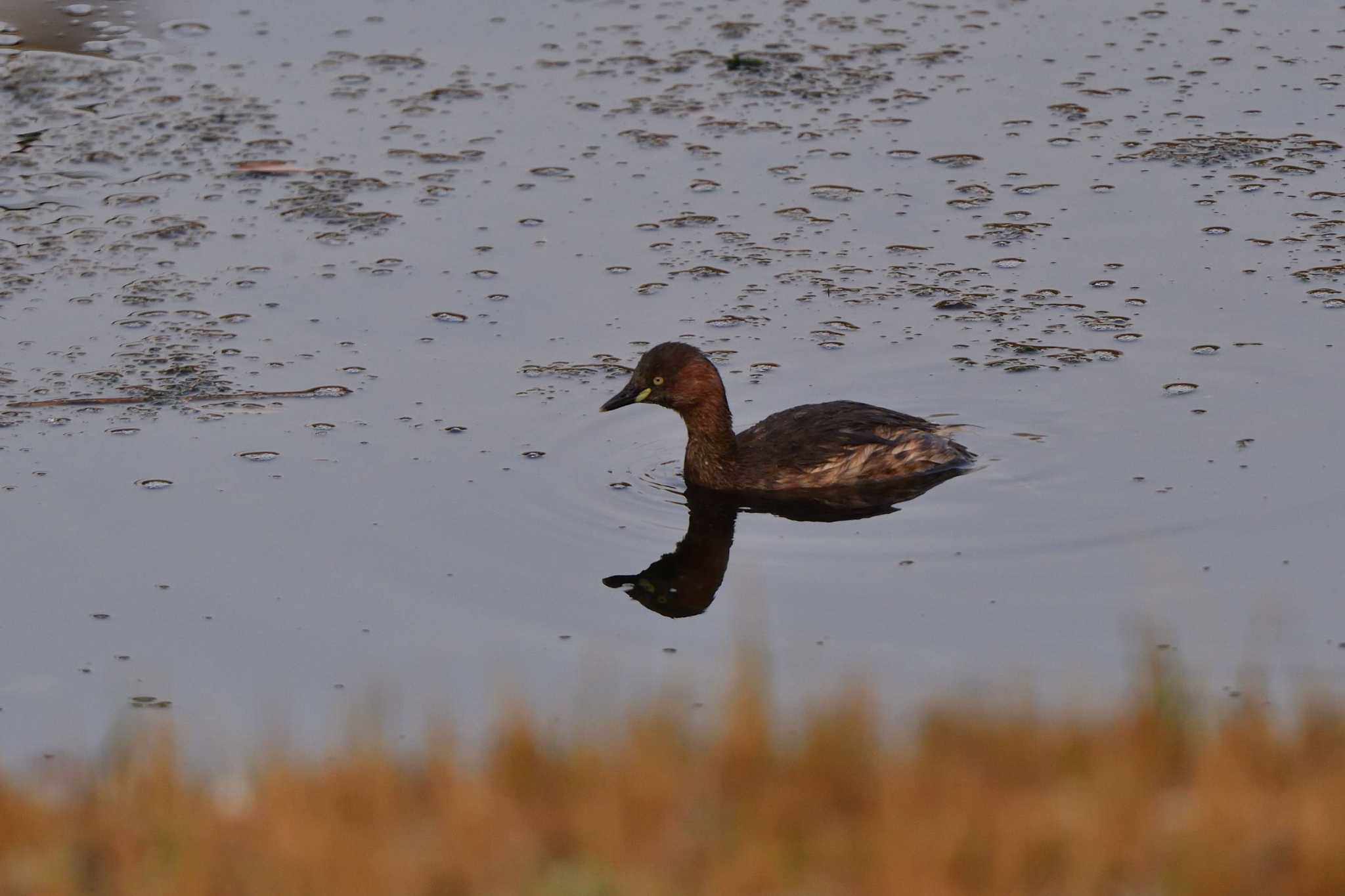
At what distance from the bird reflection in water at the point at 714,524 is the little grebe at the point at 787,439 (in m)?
0.07

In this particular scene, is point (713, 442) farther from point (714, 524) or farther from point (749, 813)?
point (749, 813)

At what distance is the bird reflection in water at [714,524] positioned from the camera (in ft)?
26.5

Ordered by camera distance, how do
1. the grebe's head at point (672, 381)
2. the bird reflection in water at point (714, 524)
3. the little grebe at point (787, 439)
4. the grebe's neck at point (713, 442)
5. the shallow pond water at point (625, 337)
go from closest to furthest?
the shallow pond water at point (625, 337) < the bird reflection in water at point (714, 524) < the little grebe at point (787, 439) < the grebe's head at point (672, 381) < the grebe's neck at point (713, 442)

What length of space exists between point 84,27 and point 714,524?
8017 mm

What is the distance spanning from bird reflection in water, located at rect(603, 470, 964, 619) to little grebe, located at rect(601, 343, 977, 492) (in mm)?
72

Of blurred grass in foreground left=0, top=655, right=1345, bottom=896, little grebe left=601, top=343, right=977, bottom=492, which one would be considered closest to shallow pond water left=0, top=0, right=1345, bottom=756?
→ little grebe left=601, top=343, right=977, bottom=492

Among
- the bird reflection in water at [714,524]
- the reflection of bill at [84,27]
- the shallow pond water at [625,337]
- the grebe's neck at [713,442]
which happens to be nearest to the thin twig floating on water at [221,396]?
the shallow pond water at [625,337]

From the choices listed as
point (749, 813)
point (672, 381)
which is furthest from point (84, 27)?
point (749, 813)

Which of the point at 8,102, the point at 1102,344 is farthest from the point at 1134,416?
the point at 8,102

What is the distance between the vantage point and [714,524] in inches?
359

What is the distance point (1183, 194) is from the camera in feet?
38.2

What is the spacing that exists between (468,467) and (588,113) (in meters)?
4.64

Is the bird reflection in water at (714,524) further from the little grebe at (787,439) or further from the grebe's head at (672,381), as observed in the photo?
the grebe's head at (672,381)

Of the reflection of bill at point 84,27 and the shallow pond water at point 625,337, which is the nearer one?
the shallow pond water at point 625,337
